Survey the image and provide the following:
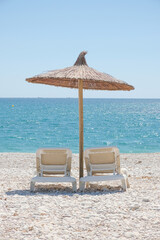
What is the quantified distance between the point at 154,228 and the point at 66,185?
122 inches

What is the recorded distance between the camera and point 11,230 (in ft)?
12.4

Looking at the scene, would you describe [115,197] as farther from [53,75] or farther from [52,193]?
[53,75]

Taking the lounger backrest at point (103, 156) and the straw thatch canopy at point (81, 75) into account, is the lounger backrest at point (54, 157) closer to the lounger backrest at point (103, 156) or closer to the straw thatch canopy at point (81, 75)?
the lounger backrest at point (103, 156)

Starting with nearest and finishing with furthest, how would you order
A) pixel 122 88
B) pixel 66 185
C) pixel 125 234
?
pixel 125 234 < pixel 66 185 < pixel 122 88

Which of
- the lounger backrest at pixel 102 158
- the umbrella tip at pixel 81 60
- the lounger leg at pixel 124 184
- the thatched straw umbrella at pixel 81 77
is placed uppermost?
the umbrella tip at pixel 81 60

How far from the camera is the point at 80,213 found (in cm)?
448

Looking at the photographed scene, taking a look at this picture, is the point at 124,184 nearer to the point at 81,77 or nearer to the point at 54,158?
the point at 54,158

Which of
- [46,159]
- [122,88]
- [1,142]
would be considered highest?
[122,88]

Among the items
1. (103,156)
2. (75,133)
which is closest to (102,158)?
(103,156)

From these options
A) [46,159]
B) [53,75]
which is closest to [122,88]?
[53,75]

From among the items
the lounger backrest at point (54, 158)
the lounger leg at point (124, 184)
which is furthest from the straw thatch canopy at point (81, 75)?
the lounger leg at point (124, 184)

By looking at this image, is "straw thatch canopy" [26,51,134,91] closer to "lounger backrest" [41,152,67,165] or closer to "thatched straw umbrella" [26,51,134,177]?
"thatched straw umbrella" [26,51,134,177]

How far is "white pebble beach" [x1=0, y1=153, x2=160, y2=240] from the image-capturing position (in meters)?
3.73

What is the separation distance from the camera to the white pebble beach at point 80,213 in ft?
12.2
